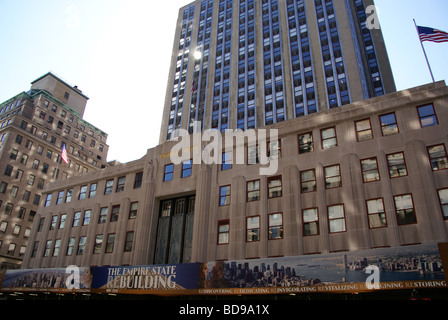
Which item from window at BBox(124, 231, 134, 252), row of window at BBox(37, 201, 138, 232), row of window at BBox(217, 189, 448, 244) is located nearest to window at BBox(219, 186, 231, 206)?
row of window at BBox(217, 189, 448, 244)

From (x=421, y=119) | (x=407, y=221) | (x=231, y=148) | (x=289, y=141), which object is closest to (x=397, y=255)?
(x=407, y=221)

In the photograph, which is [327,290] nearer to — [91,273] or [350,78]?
[91,273]

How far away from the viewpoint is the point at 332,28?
227 feet

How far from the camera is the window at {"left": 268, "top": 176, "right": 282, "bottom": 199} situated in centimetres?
2756

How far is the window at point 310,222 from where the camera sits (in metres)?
24.9

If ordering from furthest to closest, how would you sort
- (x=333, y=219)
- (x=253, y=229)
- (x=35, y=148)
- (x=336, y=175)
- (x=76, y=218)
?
1. (x=35, y=148)
2. (x=76, y=218)
3. (x=253, y=229)
4. (x=336, y=175)
5. (x=333, y=219)

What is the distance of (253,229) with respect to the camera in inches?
1073

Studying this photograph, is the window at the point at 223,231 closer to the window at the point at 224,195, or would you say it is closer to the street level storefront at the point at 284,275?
the window at the point at 224,195

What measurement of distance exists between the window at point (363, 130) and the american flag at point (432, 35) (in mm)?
7797

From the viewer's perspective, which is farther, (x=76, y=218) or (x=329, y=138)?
(x=76, y=218)

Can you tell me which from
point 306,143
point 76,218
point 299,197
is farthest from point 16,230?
point 306,143

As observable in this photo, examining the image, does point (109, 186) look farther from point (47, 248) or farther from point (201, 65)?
point (201, 65)

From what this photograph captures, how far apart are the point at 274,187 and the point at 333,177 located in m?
4.64

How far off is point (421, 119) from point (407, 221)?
7.36m
